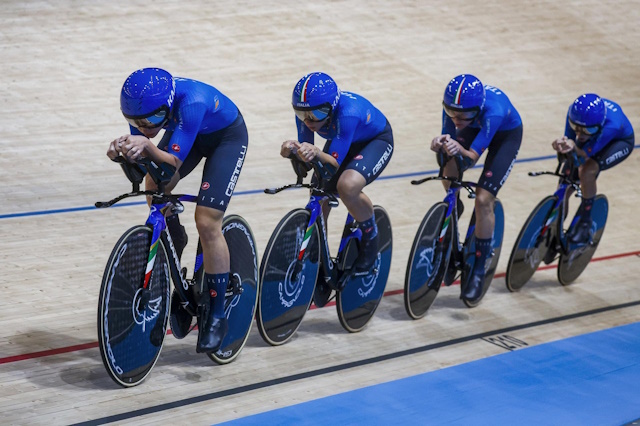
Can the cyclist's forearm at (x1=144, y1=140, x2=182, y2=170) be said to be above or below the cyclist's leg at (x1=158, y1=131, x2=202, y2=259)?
above

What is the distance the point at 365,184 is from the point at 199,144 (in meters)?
0.88

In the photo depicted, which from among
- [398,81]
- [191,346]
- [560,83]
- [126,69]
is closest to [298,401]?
[191,346]

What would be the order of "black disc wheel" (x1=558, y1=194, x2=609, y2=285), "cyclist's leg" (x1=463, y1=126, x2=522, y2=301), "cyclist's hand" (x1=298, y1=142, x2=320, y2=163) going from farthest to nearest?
"black disc wheel" (x1=558, y1=194, x2=609, y2=285), "cyclist's leg" (x1=463, y1=126, x2=522, y2=301), "cyclist's hand" (x1=298, y1=142, x2=320, y2=163)

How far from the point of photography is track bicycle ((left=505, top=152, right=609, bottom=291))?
5.57 m

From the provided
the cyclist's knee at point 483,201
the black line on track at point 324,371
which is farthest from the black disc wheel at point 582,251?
the cyclist's knee at point 483,201

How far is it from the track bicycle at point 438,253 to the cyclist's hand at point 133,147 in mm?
1780

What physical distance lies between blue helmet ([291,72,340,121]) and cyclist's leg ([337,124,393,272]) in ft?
1.13

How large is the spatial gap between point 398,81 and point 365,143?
5.09 m

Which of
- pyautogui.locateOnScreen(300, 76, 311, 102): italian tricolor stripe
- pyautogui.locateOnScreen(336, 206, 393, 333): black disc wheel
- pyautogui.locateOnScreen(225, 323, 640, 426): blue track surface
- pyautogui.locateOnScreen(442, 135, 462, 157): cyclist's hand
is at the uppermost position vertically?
pyautogui.locateOnScreen(300, 76, 311, 102): italian tricolor stripe

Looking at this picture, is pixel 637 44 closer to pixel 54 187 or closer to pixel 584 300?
pixel 584 300

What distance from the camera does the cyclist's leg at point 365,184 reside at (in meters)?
4.32

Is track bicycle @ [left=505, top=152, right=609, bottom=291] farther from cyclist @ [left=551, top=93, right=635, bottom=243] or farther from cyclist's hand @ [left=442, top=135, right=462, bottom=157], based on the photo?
cyclist's hand @ [left=442, top=135, right=462, bottom=157]

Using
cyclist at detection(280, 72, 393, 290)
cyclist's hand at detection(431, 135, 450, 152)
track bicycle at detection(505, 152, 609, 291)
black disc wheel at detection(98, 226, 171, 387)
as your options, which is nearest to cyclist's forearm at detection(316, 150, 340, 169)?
cyclist at detection(280, 72, 393, 290)

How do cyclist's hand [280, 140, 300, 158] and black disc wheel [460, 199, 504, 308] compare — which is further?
black disc wheel [460, 199, 504, 308]
